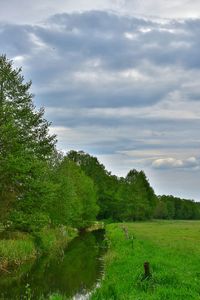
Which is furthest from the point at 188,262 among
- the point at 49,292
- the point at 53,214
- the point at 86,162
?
the point at 86,162

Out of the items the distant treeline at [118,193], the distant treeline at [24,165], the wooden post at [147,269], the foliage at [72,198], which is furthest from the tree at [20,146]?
the distant treeline at [118,193]

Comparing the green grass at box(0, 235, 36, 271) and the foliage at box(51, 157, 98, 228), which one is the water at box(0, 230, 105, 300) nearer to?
the green grass at box(0, 235, 36, 271)

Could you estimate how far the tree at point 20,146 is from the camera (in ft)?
125

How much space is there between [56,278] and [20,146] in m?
15.2

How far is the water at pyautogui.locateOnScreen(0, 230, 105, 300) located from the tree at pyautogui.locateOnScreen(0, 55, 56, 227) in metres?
5.86

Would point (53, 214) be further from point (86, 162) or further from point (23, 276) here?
point (86, 162)

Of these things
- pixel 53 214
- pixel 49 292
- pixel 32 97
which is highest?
pixel 32 97

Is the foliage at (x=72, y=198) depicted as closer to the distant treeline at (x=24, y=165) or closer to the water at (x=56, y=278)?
the distant treeline at (x=24, y=165)

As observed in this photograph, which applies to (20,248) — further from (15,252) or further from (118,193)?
(118,193)

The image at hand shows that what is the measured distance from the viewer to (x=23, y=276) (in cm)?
3123

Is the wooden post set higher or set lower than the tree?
lower

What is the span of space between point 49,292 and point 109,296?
5610mm

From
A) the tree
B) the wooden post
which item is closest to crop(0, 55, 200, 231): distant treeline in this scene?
the tree

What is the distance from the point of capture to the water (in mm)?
25625
